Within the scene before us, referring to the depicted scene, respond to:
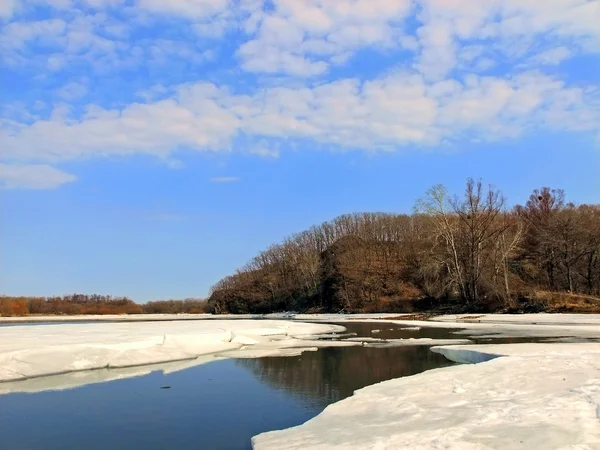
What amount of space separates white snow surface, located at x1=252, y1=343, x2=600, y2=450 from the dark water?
145 centimetres

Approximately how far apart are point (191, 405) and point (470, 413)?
6.60 m

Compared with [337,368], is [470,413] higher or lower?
higher

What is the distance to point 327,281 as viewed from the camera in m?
87.0

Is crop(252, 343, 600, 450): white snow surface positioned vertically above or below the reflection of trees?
above

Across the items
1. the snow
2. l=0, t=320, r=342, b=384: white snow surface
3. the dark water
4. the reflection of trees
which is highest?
l=0, t=320, r=342, b=384: white snow surface

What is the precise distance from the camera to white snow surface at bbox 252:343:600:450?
21.3ft

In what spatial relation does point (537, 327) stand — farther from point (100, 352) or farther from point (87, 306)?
point (87, 306)

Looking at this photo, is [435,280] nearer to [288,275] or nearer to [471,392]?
[288,275]

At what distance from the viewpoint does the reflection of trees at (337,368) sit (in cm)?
1316

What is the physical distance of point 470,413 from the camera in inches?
312

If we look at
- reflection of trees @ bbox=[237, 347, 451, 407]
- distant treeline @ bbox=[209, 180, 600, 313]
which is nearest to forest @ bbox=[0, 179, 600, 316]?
distant treeline @ bbox=[209, 180, 600, 313]

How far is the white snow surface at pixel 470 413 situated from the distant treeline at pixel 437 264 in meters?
34.1

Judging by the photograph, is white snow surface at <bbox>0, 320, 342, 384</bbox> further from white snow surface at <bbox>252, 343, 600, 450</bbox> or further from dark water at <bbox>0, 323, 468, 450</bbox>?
white snow surface at <bbox>252, 343, 600, 450</bbox>

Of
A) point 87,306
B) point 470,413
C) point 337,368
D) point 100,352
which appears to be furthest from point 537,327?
point 87,306
